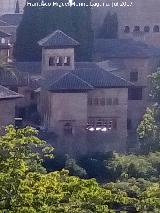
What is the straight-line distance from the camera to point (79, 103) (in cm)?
2288

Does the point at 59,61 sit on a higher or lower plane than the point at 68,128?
higher

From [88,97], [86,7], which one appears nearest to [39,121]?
[88,97]

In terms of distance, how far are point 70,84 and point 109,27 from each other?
1230cm

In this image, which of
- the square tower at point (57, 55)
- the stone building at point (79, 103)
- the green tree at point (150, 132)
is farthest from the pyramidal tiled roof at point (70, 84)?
the green tree at point (150, 132)

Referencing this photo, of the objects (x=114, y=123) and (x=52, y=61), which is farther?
(x=52, y=61)

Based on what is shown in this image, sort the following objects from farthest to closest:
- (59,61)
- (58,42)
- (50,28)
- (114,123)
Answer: (50,28) → (58,42) → (59,61) → (114,123)

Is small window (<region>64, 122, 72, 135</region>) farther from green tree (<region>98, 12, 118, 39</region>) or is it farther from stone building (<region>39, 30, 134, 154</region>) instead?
green tree (<region>98, 12, 118, 39</region>)

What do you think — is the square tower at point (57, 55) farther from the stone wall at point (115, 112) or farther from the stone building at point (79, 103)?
the stone wall at point (115, 112)

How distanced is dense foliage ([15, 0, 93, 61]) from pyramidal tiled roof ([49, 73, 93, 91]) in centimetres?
735

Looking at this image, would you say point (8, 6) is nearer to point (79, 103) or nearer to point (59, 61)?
point (59, 61)

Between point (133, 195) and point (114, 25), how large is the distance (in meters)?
20.4

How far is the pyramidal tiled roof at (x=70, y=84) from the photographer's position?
22.6 metres

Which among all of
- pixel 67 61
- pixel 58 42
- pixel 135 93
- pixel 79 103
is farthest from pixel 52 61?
pixel 135 93

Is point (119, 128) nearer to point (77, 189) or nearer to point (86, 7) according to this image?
point (86, 7)
